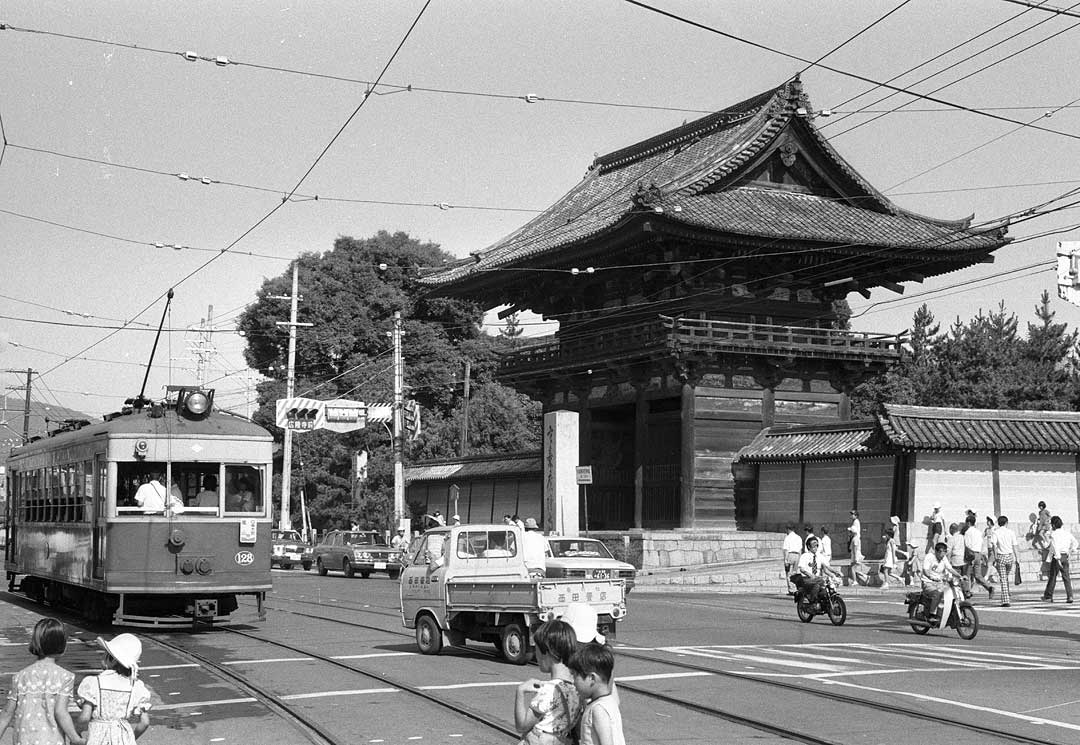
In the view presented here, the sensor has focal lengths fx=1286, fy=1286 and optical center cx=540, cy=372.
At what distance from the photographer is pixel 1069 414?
33.5 metres

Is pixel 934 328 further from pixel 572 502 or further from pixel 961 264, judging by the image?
pixel 572 502

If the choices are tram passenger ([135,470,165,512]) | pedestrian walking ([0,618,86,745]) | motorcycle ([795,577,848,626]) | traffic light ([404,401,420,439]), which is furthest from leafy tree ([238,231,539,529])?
pedestrian walking ([0,618,86,745])

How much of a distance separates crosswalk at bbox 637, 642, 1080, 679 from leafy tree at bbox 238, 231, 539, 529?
129 ft

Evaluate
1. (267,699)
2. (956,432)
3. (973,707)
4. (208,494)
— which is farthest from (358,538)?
(973,707)

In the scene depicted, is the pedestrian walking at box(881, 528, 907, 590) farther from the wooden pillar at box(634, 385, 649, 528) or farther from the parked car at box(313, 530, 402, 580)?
the parked car at box(313, 530, 402, 580)

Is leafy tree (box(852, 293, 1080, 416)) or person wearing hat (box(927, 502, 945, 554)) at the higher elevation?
leafy tree (box(852, 293, 1080, 416))

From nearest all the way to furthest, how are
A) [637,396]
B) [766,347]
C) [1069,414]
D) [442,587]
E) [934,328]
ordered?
[442,587]
[1069,414]
[766,347]
[637,396]
[934,328]

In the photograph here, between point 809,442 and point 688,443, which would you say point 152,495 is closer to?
point 688,443

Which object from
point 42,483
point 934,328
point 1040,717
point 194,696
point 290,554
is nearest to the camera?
point 1040,717

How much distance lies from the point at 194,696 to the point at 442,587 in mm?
4344

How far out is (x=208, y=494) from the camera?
18375 millimetres

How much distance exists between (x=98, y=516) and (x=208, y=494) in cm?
152

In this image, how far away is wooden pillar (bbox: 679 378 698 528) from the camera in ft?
121

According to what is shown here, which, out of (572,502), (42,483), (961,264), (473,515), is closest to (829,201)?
(961,264)
